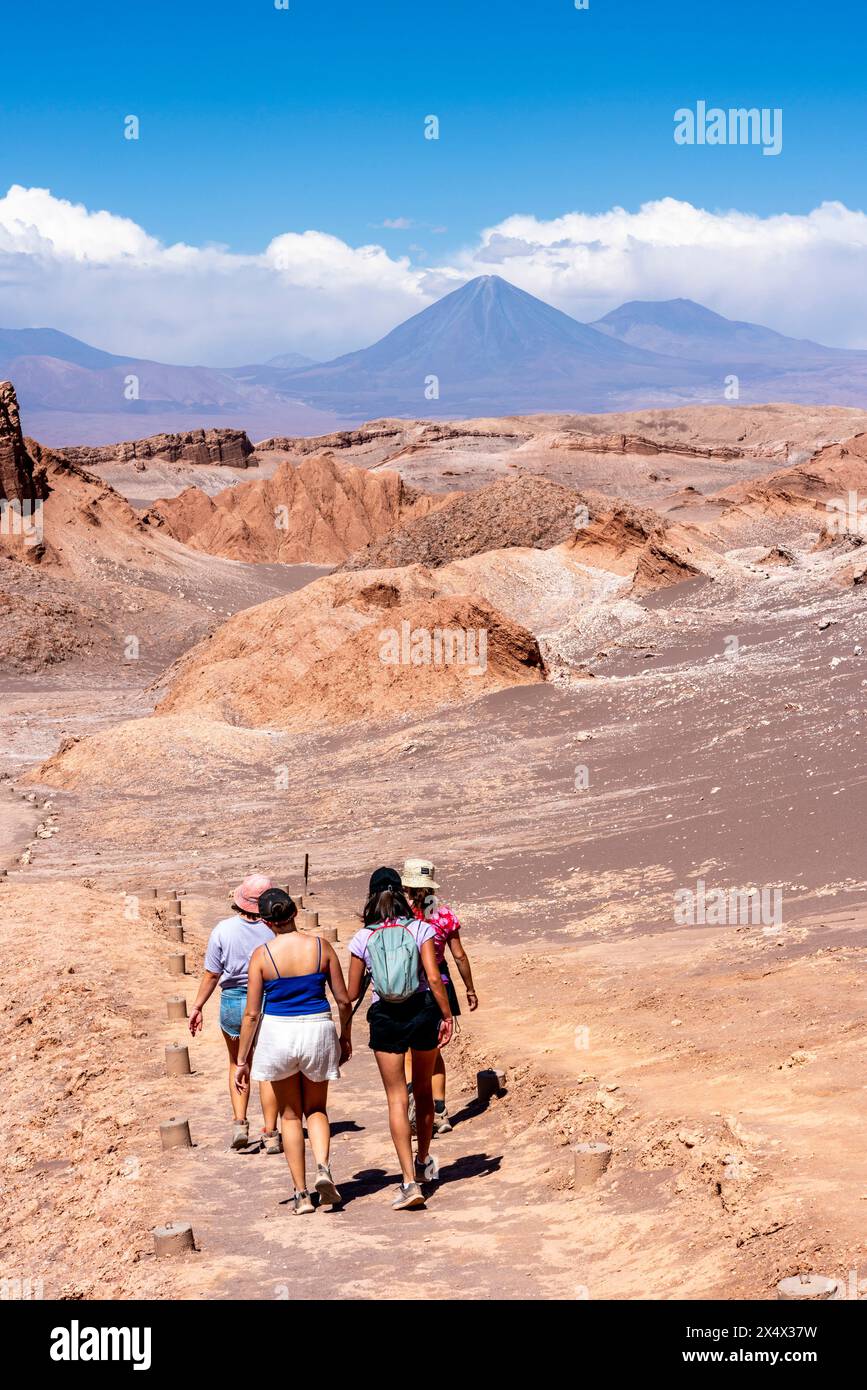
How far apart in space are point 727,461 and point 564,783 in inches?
3287

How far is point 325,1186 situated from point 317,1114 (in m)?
0.31

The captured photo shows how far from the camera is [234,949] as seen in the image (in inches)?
277

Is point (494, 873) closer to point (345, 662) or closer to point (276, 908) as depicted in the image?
point (276, 908)

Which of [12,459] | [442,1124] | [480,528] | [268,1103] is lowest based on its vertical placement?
[442,1124]

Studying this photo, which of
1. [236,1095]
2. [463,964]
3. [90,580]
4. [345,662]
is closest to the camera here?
[236,1095]

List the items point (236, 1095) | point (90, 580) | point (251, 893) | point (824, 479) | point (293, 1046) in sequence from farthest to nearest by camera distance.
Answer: point (824, 479)
point (90, 580)
point (236, 1095)
point (251, 893)
point (293, 1046)

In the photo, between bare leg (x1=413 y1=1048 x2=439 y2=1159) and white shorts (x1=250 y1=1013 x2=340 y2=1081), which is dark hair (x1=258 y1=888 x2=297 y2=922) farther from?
bare leg (x1=413 y1=1048 x2=439 y2=1159)

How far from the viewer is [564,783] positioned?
65.4ft

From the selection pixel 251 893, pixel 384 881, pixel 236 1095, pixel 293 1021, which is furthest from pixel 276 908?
pixel 236 1095

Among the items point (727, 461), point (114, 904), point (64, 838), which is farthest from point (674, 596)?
point (727, 461)

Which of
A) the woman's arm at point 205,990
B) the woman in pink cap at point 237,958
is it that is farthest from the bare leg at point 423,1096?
the woman's arm at point 205,990

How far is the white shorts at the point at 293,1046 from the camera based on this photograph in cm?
600

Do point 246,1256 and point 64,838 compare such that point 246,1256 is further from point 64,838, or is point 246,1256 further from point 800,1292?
point 64,838

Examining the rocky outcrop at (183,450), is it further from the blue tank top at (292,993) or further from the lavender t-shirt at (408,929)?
the blue tank top at (292,993)
